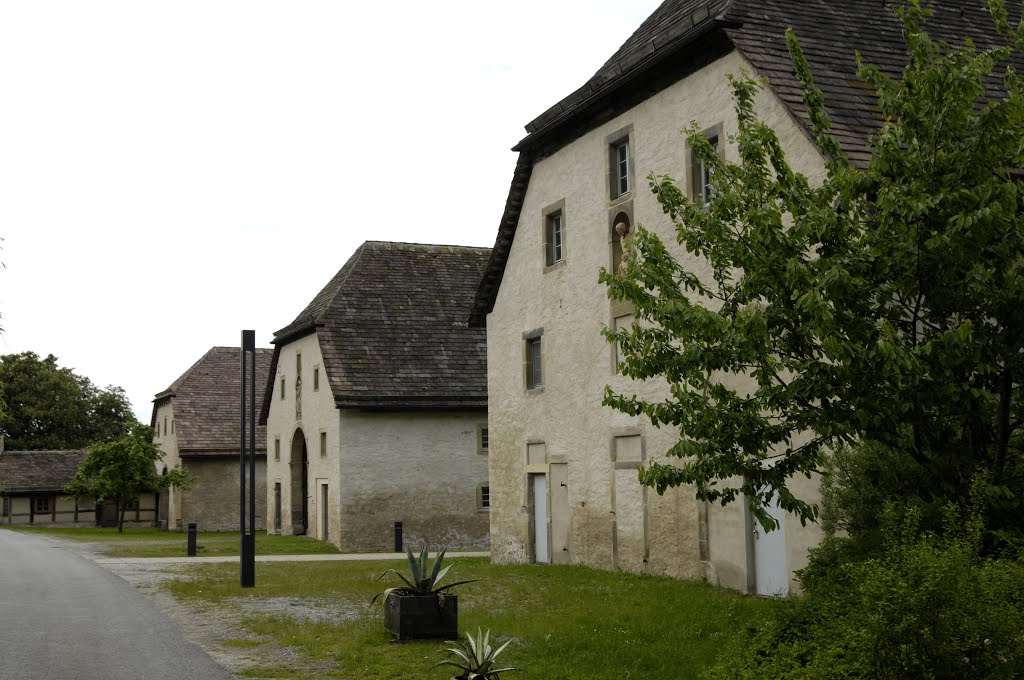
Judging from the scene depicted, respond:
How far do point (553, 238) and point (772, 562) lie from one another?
9.13 m

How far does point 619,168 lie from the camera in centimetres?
A: 2102

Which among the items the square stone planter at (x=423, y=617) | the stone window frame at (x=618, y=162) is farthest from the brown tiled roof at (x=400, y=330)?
the square stone planter at (x=423, y=617)

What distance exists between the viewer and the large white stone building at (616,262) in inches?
662

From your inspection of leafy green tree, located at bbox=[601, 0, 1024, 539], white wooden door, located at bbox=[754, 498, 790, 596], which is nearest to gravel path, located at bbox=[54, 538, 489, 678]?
leafy green tree, located at bbox=[601, 0, 1024, 539]

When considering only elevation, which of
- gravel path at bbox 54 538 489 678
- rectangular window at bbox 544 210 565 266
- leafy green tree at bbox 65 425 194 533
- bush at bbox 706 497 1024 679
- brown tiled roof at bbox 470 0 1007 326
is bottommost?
gravel path at bbox 54 538 489 678

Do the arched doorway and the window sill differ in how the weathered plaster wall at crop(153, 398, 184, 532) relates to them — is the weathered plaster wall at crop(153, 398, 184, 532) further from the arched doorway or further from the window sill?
the window sill

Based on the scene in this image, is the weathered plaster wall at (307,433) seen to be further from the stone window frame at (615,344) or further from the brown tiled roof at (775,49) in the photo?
the brown tiled roof at (775,49)

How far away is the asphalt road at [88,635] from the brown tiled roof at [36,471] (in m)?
40.3

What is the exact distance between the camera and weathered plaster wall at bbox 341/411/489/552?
32.9 m

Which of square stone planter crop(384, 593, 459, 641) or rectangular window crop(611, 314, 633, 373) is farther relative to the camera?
rectangular window crop(611, 314, 633, 373)

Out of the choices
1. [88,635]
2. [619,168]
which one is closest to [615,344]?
[619,168]

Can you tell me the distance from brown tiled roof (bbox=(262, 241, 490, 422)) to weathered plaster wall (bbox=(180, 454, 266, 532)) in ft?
39.2

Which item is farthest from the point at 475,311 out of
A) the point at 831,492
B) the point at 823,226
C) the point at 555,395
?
the point at 823,226

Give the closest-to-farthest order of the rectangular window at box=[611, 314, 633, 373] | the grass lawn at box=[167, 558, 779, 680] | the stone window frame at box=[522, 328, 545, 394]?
the grass lawn at box=[167, 558, 779, 680] < the rectangular window at box=[611, 314, 633, 373] < the stone window frame at box=[522, 328, 545, 394]
